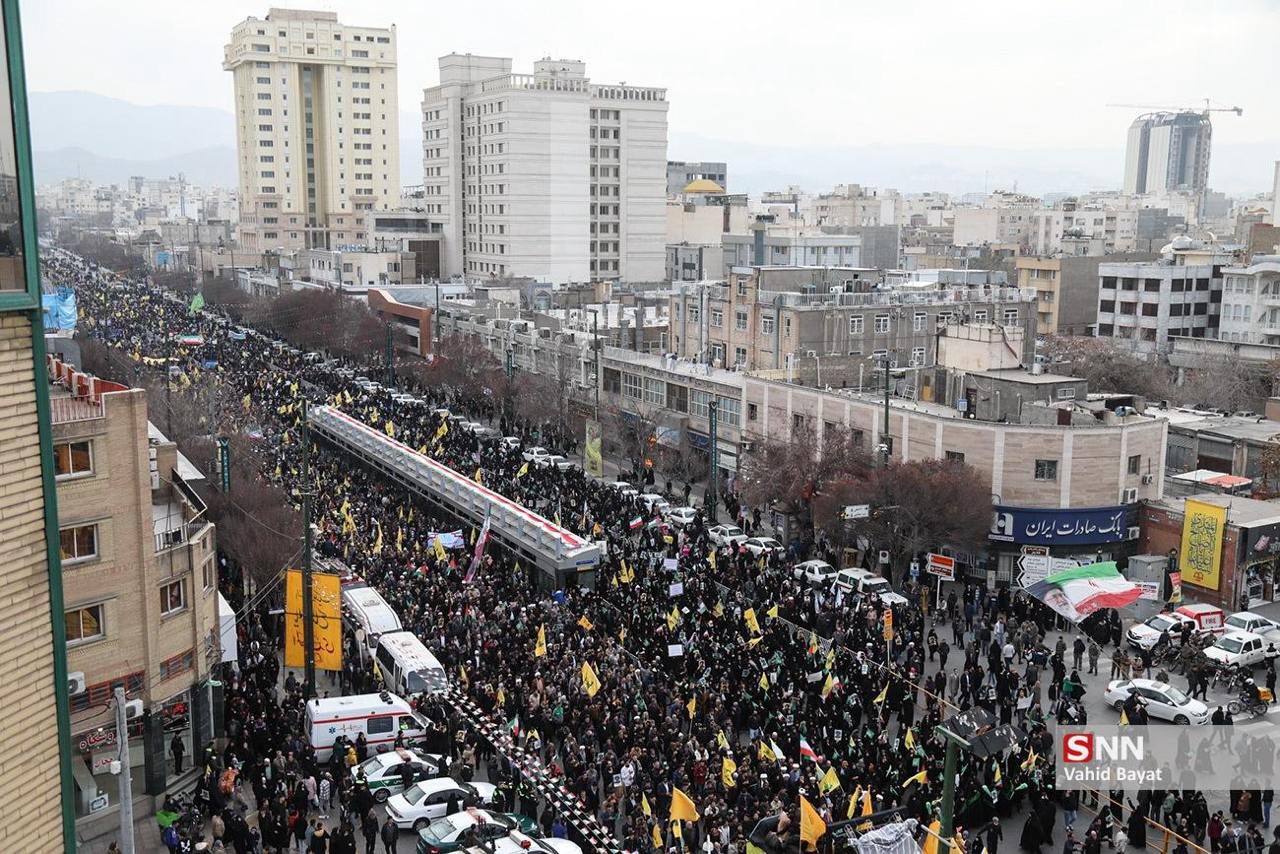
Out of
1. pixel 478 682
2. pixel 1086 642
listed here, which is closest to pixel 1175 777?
pixel 1086 642

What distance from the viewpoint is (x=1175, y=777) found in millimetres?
20891

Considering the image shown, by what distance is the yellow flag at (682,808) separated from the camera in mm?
18047

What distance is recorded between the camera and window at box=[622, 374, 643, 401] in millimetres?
55688

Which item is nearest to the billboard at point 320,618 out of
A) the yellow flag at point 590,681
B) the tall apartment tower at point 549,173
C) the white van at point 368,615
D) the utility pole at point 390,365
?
the white van at point 368,615

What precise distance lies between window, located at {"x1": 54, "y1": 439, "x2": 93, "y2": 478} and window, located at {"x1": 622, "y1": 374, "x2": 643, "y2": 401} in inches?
1424

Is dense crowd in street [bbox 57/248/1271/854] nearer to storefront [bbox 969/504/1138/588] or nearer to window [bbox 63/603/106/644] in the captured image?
storefront [bbox 969/504/1138/588]

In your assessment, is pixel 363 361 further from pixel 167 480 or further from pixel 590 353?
pixel 167 480

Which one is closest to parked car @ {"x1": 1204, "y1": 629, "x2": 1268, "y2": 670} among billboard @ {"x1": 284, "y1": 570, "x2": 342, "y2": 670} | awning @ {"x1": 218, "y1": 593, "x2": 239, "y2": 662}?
billboard @ {"x1": 284, "y1": 570, "x2": 342, "y2": 670}

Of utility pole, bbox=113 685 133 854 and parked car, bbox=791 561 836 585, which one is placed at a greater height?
utility pole, bbox=113 685 133 854

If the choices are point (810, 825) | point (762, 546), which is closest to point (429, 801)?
point (810, 825)

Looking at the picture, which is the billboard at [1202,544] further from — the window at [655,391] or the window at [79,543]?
the window at [79,543]

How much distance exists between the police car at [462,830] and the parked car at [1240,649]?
17.8 m

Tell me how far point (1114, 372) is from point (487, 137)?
217 feet

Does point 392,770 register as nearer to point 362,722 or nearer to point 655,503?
point 362,722
